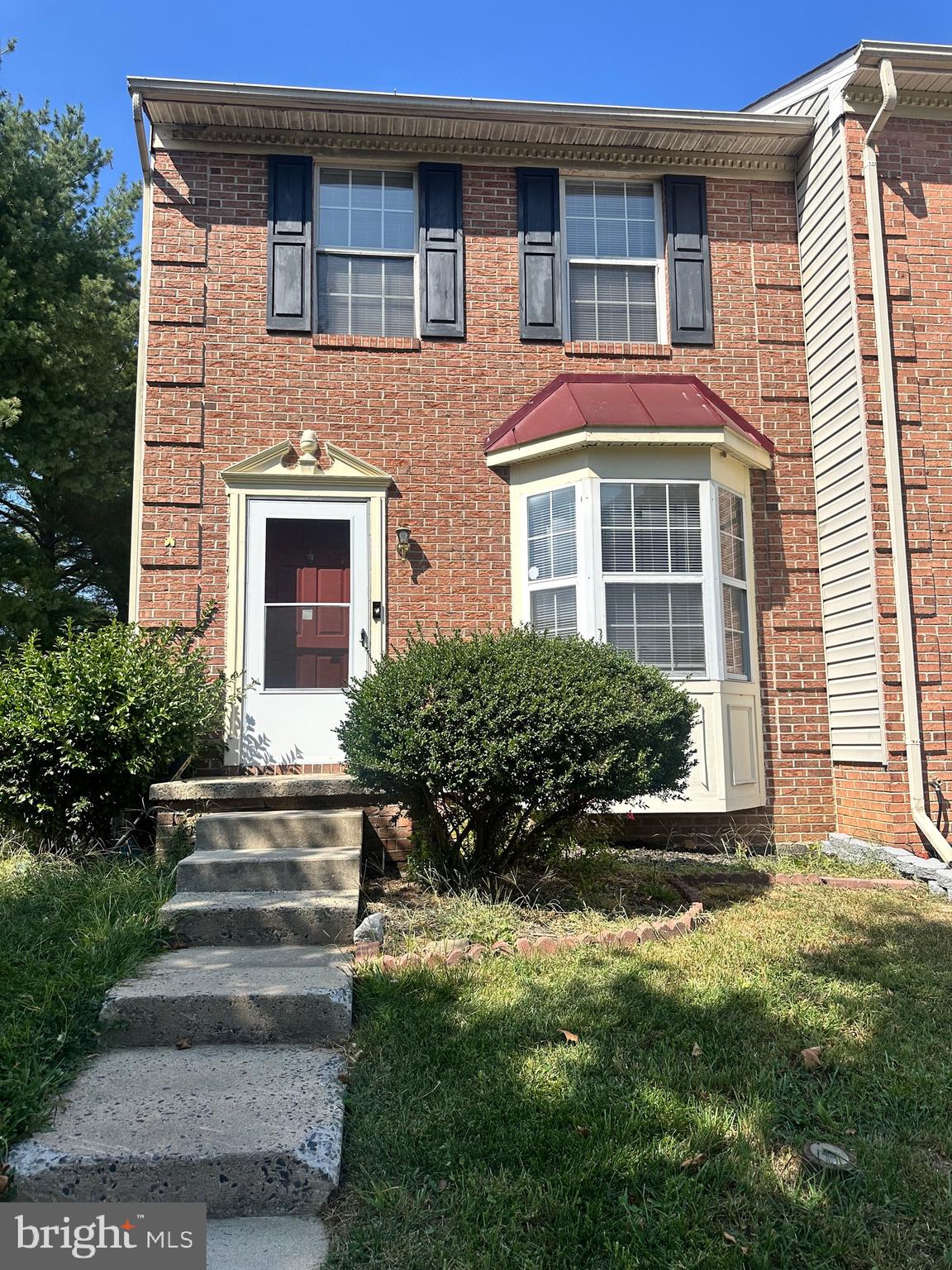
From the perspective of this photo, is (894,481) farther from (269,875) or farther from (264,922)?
(264,922)

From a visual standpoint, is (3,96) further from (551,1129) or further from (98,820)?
(551,1129)

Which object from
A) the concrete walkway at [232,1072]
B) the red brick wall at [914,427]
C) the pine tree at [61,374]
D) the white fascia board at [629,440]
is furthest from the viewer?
the pine tree at [61,374]

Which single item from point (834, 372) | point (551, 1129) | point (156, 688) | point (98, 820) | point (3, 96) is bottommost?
point (551, 1129)

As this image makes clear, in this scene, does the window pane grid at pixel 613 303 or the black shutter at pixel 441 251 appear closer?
the black shutter at pixel 441 251

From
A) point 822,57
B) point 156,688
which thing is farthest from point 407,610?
point 822,57

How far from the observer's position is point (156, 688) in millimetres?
5766

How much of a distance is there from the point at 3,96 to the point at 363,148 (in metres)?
9.55

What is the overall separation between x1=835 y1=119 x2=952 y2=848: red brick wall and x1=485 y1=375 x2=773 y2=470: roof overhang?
→ 110 centimetres

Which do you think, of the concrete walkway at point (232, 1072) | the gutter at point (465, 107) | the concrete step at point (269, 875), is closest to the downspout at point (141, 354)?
the gutter at point (465, 107)

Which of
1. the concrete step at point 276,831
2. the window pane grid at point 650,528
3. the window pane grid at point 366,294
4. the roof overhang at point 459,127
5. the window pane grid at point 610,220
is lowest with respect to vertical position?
the concrete step at point 276,831

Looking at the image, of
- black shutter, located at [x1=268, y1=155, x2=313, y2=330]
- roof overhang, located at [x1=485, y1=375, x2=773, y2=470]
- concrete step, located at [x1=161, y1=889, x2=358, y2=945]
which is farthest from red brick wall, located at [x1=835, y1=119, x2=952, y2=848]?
black shutter, located at [x1=268, y1=155, x2=313, y2=330]

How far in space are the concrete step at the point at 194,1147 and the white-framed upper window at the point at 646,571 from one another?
14.5 feet

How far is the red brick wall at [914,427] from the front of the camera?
21.5 feet

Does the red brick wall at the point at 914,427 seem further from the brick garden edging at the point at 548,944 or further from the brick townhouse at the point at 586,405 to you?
the brick garden edging at the point at 548,944
